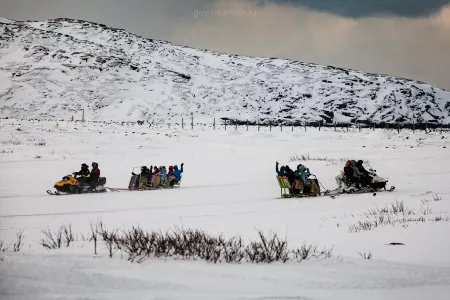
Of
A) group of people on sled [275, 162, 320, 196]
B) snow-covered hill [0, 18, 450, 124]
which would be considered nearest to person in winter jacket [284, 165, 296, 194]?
group of people on sled [275, 162, 320, 196]

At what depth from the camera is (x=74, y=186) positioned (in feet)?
57.1

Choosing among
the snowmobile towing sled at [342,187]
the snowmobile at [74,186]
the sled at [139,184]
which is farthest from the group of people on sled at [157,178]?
the snowmobile towing sled at [342,187]

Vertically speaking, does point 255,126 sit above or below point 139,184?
above

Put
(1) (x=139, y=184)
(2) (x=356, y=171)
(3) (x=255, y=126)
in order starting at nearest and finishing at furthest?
(2) (x=356, y=171), (1) (x=139, y=184), (3) (x=255, y=126)

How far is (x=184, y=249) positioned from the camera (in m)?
5.45

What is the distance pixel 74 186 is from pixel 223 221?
8.65 m

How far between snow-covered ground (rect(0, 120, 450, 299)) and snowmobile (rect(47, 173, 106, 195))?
0.67m

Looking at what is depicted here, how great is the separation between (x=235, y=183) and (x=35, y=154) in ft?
52.6

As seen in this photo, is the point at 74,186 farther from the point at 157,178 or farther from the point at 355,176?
the point at 355,176

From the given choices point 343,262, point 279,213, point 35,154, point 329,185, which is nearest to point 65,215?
point 279,213

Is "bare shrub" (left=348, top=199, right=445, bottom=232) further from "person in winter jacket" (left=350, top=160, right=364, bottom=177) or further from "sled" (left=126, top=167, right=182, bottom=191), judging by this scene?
"sled" (left=126, top=167, right=182, bottom=191)

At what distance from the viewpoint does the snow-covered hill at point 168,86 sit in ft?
276

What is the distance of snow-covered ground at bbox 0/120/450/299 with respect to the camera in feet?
13.5

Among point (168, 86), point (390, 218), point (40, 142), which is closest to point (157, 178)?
point (390, 218)
